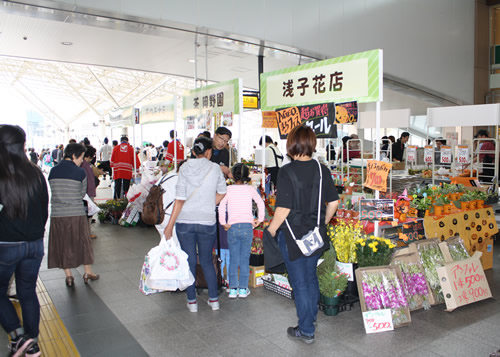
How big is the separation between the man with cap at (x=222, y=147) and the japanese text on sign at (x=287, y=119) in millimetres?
636

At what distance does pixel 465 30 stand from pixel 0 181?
600 inches

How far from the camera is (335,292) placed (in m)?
3.68

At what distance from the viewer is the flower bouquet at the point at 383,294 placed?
3415 millimetres

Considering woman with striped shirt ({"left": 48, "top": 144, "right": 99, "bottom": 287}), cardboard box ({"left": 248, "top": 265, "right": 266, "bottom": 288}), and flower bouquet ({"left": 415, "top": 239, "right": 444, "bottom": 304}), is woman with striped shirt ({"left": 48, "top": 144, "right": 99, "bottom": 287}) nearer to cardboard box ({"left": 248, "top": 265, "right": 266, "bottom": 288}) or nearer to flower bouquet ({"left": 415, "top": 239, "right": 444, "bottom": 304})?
cardboard box ({"left": 248, "top": 265, "right": 266, "bottom": 288})

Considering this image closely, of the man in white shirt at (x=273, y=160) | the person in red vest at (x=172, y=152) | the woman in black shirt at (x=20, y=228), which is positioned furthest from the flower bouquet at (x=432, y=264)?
the person in red vest at (x=172, y=152)

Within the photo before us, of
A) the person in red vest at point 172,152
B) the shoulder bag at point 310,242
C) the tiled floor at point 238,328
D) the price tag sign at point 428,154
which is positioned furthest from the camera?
the person in red vest at point 172,152

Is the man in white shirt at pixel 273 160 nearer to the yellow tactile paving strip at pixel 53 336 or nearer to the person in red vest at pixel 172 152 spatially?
the person in red vest at pixel 172 152

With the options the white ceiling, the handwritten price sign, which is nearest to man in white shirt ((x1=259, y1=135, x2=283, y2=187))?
the white ceiling

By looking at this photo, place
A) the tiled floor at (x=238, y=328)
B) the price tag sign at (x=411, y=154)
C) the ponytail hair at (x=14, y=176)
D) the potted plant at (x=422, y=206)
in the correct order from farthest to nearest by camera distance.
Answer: the price tag sign at (x=411, y=154) < the potted plant at (x=422, y=206) < the tiled floor at (x=238, y=328) < the ponytail hair at (x=14, y=176)

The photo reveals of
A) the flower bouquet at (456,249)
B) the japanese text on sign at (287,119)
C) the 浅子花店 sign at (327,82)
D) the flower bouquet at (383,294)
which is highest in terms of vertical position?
the 浅子花店 sign at (327,82)

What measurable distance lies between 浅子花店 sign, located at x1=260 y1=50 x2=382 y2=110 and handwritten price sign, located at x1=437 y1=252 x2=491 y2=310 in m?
1.70

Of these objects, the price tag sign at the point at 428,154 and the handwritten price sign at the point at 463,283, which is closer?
the handwritten price sign at the point at 463,283

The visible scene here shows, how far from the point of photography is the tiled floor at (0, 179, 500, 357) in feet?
10.1

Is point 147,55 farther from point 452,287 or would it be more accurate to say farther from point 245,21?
point 452,287
